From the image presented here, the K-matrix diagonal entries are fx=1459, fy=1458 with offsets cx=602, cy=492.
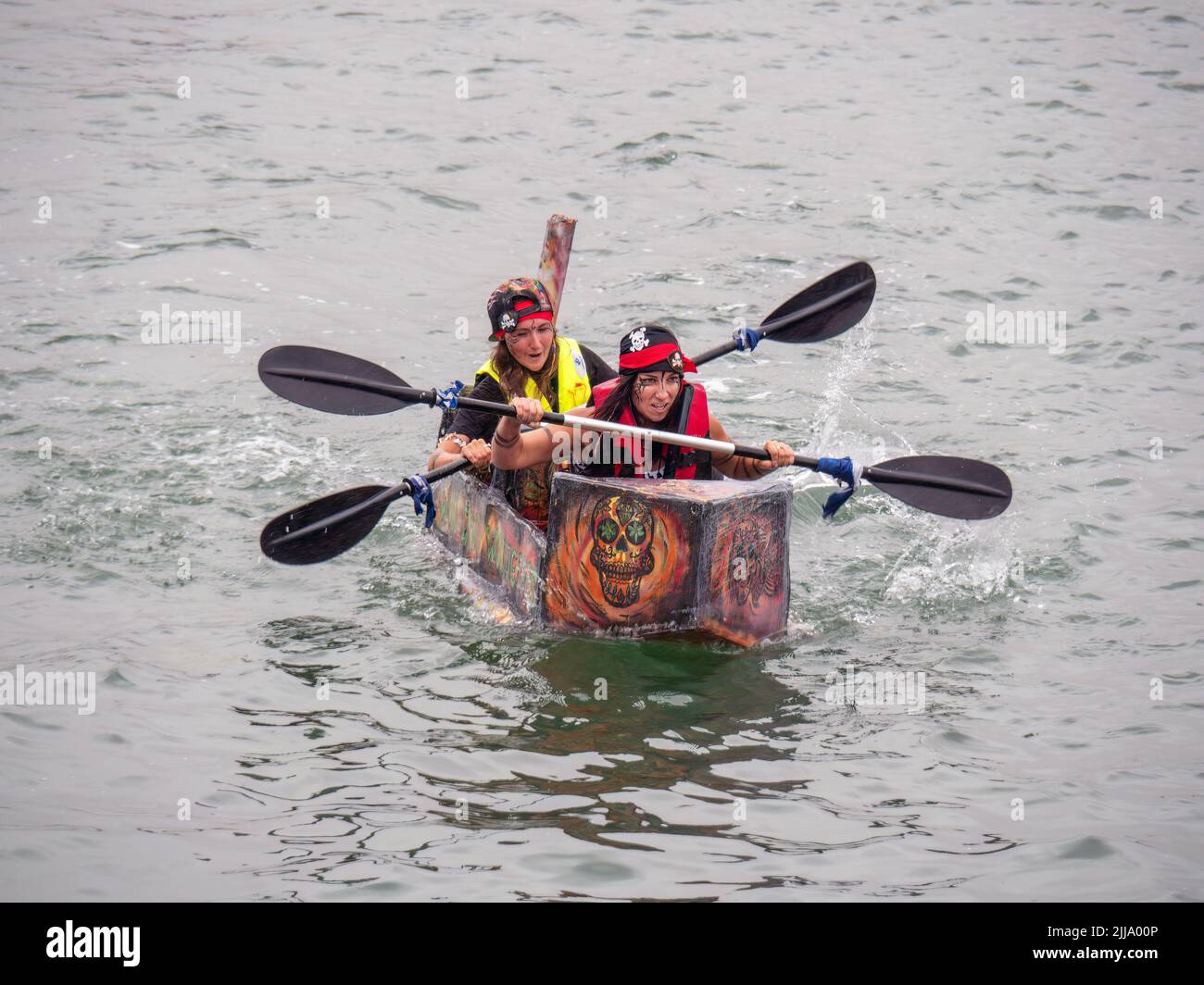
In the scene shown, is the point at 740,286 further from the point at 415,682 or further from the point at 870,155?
the point at 415,682

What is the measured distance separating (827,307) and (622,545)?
271cm

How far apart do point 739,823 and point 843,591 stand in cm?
275

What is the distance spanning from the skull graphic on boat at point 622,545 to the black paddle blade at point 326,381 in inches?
56.6

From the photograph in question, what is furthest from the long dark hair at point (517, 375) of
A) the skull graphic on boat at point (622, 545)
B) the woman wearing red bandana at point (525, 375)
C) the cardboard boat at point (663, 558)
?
the skull graphic on boat at point (622, 545)

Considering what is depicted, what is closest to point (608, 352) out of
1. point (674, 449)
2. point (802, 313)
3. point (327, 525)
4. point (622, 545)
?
point (802, 313)

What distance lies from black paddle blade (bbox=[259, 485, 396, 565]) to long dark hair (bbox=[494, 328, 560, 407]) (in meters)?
0.80

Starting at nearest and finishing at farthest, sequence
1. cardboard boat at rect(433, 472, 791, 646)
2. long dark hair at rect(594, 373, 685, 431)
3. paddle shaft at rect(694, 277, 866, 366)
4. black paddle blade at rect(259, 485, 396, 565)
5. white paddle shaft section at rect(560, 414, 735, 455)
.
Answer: cardboard boat at rect(433, 472, 791, 646)
white paddle shaft section at rect(560, 414, 735, 455)
long dark hair at rect(594, 373, 685, 431)
black paddle blade at rect(259, 485, 396, 565)
paddle shaft at rect(694, 277, 866, 366)

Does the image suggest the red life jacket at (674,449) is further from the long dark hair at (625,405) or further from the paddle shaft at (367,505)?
the paddle shaft at (367,505)

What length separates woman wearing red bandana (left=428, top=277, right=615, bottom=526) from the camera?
720 cm

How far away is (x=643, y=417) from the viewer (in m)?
6.87

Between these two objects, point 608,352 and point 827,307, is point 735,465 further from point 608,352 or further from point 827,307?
point 608,352

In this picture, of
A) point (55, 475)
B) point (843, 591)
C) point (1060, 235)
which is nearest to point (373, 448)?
point (55, 475)

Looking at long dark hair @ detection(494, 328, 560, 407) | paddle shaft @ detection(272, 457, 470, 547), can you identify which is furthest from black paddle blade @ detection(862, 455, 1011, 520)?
paddle shaft @ detection(272, 457, 470, 547)

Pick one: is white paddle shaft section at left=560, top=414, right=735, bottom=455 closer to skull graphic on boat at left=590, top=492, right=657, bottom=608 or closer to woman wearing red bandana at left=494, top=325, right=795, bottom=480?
woman wearing red bandana at left=494, top=325, right=795, bottom=480
